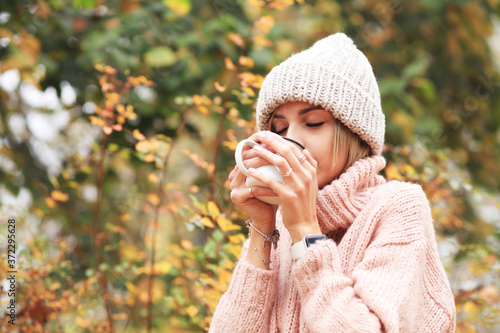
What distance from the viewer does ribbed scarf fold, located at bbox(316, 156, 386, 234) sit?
1332 millimetres

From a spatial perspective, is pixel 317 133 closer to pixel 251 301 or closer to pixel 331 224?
pixel 331 224

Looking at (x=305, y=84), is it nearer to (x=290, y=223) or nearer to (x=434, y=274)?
(x=290, y=223)

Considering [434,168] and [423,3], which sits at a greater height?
[423,3]

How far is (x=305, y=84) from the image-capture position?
4.55 feet

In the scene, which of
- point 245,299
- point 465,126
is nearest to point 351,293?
point 245,299

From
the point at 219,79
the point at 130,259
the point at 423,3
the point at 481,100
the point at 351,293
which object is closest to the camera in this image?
the point at 351,293

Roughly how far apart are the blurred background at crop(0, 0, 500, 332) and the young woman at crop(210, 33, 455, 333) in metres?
0.64

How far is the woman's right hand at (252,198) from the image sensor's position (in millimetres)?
1288

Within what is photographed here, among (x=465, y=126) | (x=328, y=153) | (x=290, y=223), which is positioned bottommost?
(x=465, y=126)

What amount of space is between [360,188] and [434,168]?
1568 mm

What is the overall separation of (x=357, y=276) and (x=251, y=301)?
31 cm

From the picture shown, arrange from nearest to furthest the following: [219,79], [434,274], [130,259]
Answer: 1. [434,274]
2. [130,259]
3. [219,79]

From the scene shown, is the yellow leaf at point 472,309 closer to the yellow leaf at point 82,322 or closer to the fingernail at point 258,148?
the fingernail at point 258,148

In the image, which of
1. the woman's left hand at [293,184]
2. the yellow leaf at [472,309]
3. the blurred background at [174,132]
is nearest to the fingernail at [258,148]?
the woman's left hand at [293,184]
